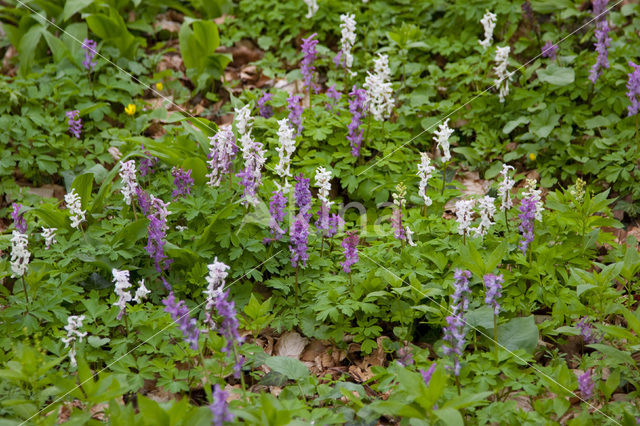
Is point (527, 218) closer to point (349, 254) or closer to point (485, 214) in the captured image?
point (485, 214)

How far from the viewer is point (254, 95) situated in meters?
5.08

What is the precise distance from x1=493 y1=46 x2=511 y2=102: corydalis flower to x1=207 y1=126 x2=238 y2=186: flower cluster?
7.69 feet

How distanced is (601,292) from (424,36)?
3.43 metres

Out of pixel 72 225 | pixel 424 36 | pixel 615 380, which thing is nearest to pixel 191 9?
pixel 424 36

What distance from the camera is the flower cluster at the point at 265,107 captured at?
4.62 m

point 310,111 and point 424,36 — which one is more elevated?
point 424,36

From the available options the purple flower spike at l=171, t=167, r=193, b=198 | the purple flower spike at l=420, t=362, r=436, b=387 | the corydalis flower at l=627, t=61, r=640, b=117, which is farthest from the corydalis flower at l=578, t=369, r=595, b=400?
the purple flower spike at l=171, t=167, r=193, b=198

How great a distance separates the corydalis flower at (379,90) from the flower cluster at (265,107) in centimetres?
80

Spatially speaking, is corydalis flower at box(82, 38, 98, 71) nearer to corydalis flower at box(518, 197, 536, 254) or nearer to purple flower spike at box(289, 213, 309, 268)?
purple flower spike at box(289, 213, 309, 268)

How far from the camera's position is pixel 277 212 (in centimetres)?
347

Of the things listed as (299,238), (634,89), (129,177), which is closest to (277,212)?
(299,238)

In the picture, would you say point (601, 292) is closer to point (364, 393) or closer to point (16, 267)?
point (364, 393)

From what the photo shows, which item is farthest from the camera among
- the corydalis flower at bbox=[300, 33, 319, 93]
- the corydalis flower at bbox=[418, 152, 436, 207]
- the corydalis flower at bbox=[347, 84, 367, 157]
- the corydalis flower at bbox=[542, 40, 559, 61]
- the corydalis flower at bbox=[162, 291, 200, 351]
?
the corydalis flower at bbox=[542, 40, 559, 61]

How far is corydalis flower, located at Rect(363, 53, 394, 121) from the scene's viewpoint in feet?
14.0
